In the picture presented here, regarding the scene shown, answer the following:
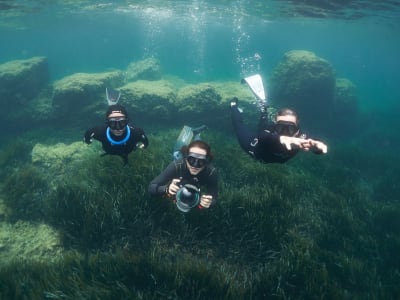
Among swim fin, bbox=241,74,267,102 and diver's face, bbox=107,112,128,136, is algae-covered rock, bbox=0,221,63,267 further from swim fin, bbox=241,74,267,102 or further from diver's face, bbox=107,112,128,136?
swim fin, bbox=241,74,267,102

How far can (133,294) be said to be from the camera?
17.1 ft

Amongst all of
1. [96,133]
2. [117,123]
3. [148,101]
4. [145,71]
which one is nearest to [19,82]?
[148,101]

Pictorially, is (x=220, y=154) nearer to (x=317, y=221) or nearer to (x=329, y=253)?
(x=317, y=221)

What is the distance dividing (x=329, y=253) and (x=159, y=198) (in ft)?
15.1

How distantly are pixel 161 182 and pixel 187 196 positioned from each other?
1.13m

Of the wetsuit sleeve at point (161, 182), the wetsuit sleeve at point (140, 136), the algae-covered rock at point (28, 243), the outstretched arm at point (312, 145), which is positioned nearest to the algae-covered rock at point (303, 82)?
the wetsuit sleeve at point (140, 136)

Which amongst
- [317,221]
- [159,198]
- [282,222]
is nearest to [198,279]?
[159,198]

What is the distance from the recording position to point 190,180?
5723mm

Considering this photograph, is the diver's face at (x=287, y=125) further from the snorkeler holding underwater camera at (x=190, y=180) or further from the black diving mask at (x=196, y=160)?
the black diving mask at (x=196, y=160)

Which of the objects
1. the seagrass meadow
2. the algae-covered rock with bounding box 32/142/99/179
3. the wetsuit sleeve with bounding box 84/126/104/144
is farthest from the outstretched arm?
the algae-covered rock with bounding box 32/142/99/179

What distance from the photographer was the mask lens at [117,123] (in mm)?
6238

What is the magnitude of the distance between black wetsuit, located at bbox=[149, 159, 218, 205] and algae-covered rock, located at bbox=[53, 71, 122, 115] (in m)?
11.1

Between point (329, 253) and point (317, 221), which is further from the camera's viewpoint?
point (317, 221)

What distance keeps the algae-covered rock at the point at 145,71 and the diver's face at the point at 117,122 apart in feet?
66.7
